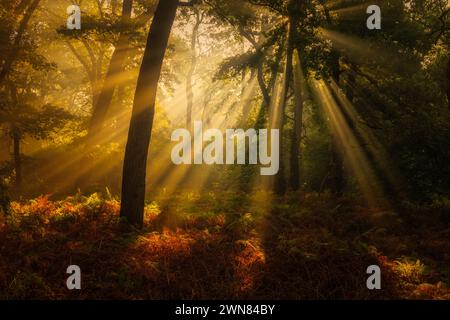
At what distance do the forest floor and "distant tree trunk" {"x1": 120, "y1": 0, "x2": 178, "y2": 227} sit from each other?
1.01m

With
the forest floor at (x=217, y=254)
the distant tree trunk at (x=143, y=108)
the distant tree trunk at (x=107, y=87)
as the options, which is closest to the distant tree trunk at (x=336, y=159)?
the forest floor at (x=217, y=254)

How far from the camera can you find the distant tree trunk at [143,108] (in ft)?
32.6

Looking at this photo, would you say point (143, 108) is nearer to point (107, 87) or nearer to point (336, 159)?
point (107, 87)

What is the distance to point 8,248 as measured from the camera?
8.30m

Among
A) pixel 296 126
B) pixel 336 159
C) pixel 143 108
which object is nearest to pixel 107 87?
pixel 143 108

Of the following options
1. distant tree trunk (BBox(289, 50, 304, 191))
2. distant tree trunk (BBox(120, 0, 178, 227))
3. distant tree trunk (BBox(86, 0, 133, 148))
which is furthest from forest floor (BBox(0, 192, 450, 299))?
distant tree trunk (BBox(86, 0, 133, 148))

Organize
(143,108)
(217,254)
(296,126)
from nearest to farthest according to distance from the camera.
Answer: (217,254)
(143,108)
(296,126)

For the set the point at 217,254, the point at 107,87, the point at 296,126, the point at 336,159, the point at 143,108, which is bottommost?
the point at 217,254

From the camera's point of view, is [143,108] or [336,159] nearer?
[143,108]

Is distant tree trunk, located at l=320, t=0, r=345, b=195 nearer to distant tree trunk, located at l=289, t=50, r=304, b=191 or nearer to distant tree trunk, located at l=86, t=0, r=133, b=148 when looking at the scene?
distant tree trunk, located at l=289, t=50, r=304, b=191

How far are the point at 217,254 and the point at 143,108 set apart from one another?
429 cm

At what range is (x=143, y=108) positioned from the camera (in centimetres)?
995
